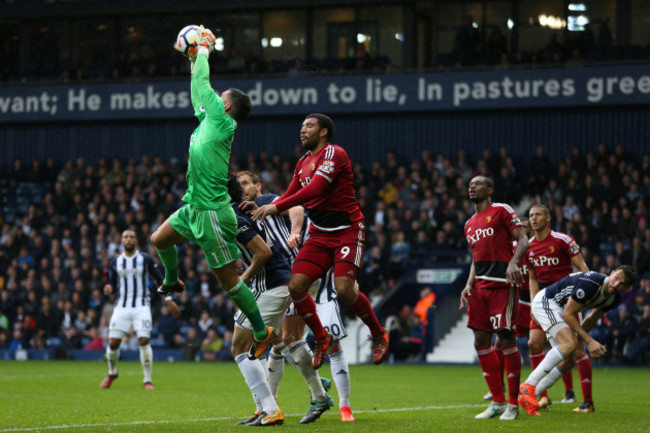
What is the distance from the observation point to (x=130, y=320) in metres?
15.4

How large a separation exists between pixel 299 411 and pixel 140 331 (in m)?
5.02

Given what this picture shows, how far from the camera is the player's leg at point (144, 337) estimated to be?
1514cm

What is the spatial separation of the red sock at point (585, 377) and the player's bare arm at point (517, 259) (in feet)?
6.01

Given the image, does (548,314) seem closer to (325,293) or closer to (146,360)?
(325,293)

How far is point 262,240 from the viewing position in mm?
9000

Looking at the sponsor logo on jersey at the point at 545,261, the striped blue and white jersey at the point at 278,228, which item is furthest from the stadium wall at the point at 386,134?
the striped blue and white jersey at the point at 278,228

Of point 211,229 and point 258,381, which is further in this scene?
point 258,381

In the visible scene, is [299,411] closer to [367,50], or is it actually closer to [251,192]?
[251,192]

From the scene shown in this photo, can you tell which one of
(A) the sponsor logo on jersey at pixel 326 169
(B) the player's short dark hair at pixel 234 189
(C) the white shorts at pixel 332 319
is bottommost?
(C) the white shorts at pixel 332 319

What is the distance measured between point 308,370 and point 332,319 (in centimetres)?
128

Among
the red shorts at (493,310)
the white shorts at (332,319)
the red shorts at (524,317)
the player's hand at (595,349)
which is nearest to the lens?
the player's hand at (595,349)

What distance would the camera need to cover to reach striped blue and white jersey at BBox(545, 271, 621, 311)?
32.8 ft

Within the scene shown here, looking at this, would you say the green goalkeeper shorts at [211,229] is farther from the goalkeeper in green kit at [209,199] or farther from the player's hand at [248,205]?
the player's hand at [248,205]

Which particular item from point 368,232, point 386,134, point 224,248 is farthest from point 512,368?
point 386,134
